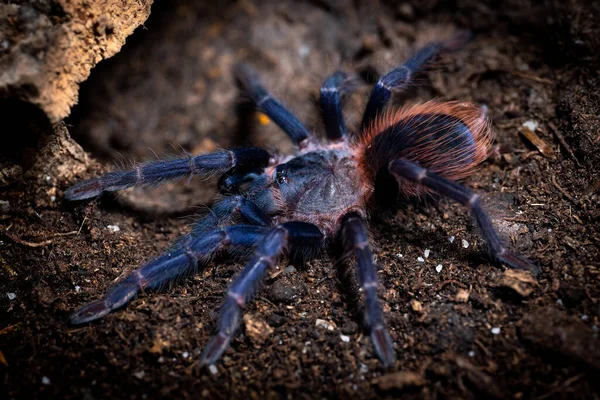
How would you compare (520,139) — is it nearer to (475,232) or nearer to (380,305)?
(475,232)

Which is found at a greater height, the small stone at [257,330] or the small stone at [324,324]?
the small stone at [257,330]

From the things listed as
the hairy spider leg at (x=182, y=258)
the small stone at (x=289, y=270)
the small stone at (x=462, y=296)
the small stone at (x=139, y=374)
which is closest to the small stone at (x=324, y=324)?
the small stone at (x=289, y=270)

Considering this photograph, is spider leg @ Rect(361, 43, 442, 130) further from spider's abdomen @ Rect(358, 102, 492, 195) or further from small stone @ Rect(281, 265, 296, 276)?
small stone @ Rect(281, 265, 296, 276)

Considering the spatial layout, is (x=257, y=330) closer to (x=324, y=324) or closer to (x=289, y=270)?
(x=324, y=324)

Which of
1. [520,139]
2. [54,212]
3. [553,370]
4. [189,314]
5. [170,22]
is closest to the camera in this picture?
[553,370]

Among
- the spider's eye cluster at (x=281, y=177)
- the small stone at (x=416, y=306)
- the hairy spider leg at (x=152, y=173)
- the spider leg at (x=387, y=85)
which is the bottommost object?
the small stone at (x=416, y=306)

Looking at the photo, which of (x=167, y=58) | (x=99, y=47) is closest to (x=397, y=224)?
(x=99, y=47)

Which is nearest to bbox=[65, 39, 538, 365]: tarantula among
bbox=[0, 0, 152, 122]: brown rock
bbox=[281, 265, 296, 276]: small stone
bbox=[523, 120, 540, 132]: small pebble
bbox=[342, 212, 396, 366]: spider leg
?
bbox=[342, 212, 396, 366]: spider leg

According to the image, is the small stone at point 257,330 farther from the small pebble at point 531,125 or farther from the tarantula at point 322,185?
the small pebble at point 531,125
